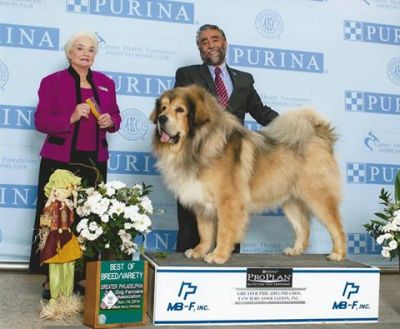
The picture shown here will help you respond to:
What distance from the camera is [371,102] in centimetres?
478

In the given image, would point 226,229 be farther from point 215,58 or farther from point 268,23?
point 268,23

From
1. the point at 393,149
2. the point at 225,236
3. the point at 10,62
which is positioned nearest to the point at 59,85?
the point at 10,62

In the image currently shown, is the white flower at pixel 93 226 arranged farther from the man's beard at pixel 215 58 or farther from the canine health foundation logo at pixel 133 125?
the canine health foundation logo at pixel 133 125

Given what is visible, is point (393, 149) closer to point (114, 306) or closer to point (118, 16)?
point (118, 16)

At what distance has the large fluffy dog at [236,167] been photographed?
9.43 feet

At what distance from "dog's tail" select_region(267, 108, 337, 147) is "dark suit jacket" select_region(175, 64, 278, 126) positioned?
294 mm

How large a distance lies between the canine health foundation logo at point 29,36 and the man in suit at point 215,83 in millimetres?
1339

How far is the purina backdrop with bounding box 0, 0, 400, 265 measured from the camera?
13.7 ft

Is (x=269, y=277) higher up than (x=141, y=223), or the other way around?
(x=141, y=223)

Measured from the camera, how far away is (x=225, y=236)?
2879mm

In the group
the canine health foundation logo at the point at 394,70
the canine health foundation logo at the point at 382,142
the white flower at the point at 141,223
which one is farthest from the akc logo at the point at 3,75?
the canine health foundation logo at the point at 394,70

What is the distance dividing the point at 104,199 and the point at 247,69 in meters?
2.29

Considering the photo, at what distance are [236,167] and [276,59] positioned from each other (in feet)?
6.52

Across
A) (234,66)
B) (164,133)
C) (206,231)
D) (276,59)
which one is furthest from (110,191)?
(276,59)
